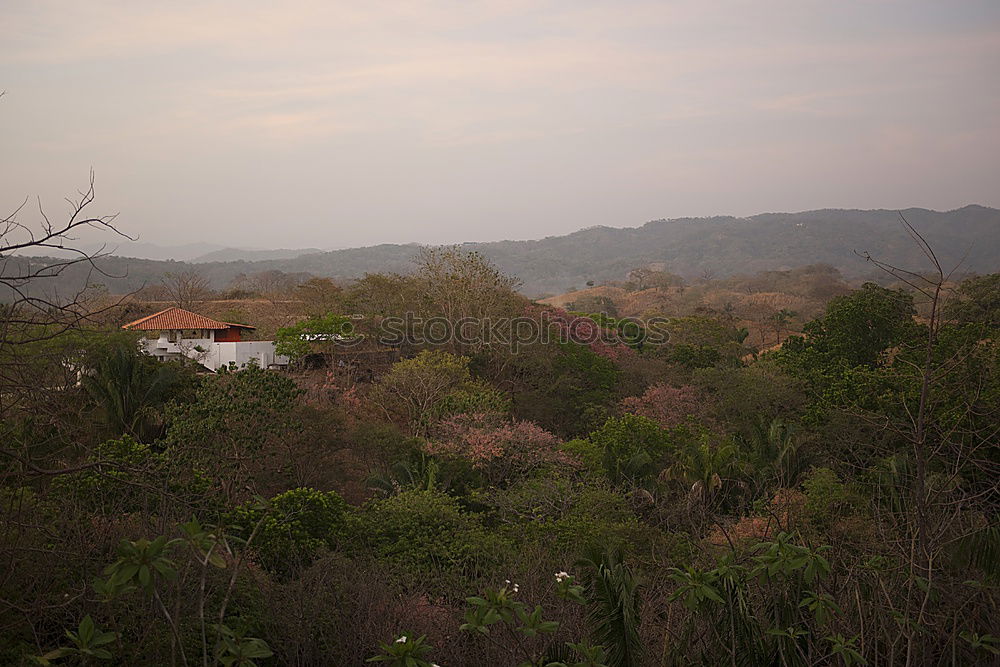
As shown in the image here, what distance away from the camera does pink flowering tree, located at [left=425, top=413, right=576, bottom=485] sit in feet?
58.4

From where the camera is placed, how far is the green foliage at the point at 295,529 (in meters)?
11.1

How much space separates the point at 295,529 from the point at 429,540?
2.12 meters

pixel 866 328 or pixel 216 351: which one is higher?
pixel 866 328

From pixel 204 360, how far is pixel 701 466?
1942 centimetres

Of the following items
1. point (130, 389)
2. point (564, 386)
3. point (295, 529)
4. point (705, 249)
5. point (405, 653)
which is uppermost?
point (705, 249)

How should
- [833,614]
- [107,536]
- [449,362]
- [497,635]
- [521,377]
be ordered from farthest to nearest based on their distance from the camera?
[521,377]
[449,362]
[107,536]
[497,635]
[833,614]

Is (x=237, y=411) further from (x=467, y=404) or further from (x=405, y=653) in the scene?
(x=405, y=653)

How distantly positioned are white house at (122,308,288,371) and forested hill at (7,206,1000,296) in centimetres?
9279

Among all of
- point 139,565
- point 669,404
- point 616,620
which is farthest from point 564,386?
point 139,565

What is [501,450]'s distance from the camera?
17938 mm

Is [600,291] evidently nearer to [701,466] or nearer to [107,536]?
[701,466]

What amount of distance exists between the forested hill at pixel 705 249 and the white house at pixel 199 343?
304ft

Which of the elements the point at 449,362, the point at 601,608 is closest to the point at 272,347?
the point at 449,362

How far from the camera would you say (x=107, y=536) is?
7836 mm
